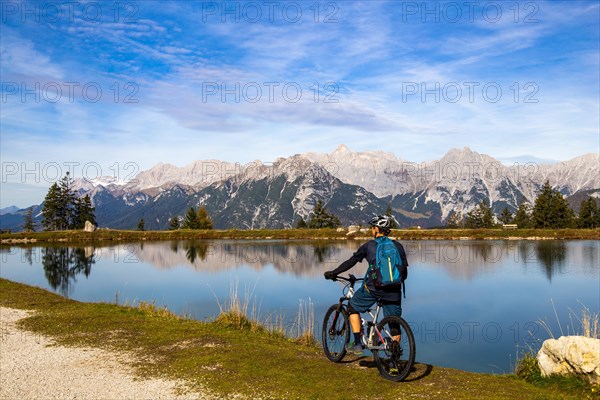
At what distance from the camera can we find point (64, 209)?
132625mm

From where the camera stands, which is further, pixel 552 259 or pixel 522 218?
pixel 522 218

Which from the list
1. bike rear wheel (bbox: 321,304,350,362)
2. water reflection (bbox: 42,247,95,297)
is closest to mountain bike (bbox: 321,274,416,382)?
bike rear wheel (bbox: 321,304,350,362)

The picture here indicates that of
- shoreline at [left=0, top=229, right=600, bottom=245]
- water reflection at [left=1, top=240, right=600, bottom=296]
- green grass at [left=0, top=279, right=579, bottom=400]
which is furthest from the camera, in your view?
shoreline at [left=0, top=229, right=600, bottom=245]

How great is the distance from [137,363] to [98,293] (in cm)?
2679

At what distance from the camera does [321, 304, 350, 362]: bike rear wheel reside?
12.5 meters

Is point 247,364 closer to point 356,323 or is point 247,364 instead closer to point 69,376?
point 356,323

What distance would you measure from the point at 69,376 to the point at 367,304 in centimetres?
774

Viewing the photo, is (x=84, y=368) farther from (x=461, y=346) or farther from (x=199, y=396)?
(x=461, y=346)

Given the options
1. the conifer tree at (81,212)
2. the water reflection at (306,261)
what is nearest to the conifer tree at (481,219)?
the water reflection at (306,261)

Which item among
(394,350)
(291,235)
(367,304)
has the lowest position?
(291,235)

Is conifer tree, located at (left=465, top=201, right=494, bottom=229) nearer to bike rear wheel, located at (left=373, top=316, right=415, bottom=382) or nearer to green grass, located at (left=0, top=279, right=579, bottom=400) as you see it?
green grass, located at (left=0, top=279, right=579, bottom=400)

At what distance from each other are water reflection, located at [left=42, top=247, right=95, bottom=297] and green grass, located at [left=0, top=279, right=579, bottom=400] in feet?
66.9

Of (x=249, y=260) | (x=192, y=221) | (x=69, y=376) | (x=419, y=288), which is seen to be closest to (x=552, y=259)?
(x=419, y=288)

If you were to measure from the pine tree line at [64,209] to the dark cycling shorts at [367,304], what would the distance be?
436 feet
